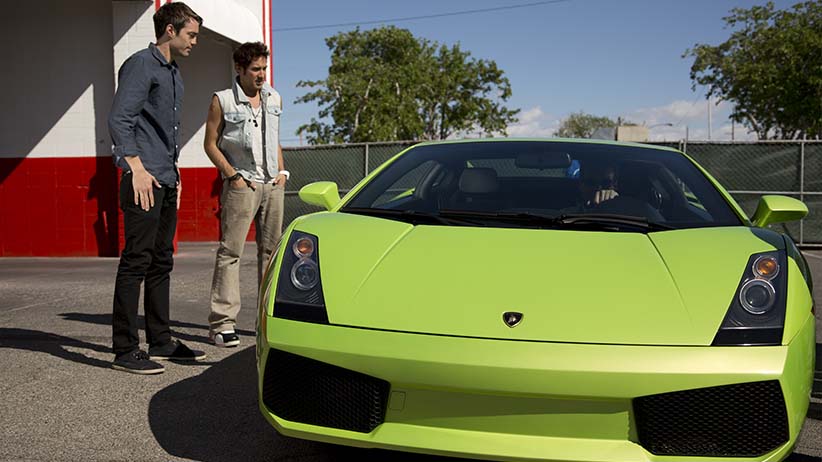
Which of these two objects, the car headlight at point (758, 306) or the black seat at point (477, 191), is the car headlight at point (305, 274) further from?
the car headlight at point (758, 306)

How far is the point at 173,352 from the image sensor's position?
14.7 feet

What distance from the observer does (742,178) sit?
43.5 feet

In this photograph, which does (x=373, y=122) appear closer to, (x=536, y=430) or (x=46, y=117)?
(x=46, y=117)

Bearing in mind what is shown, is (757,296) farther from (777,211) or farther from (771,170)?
(771,170)

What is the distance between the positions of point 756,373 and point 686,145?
11.8 metres

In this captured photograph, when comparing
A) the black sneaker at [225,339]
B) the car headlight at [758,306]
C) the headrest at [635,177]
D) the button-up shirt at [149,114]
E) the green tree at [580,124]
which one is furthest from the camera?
the green tree at [580,124]

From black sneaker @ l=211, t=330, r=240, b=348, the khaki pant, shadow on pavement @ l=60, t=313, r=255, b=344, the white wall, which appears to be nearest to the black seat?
the khaki pant

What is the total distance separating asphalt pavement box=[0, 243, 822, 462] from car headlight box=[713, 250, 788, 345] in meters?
0.73

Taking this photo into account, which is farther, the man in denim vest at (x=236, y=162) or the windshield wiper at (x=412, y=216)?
the man in denim vest at (x=236, y=162)

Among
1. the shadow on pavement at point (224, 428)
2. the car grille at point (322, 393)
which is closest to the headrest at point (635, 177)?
the shadow on pavement at point (224, 428)

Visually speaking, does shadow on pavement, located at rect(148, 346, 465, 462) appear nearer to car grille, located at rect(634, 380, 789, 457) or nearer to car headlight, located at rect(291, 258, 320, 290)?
car headlight, located at rect(291, 258, 320, 290)

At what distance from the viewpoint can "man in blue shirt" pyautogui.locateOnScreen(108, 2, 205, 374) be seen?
4086 mm

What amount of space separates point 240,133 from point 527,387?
3193mm

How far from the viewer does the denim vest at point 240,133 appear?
492cm
